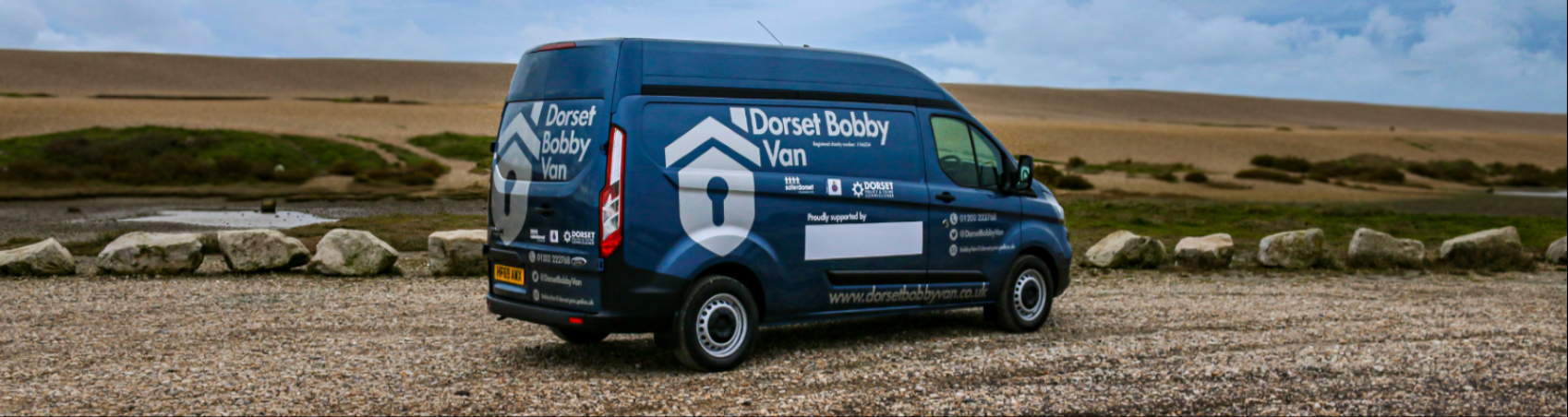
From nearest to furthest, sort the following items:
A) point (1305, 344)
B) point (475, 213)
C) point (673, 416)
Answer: point (673, 416)
point (1305, 344)
point (475, 213)

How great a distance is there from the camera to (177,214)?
26.0 m

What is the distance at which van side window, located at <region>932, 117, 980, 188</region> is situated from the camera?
974 cm

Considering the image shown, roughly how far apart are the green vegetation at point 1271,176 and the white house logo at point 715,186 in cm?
4183

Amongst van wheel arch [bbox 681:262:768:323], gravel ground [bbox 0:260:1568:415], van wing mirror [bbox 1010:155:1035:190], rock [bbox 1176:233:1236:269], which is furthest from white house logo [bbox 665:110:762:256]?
rock [bbox 1176:233:1236:269]

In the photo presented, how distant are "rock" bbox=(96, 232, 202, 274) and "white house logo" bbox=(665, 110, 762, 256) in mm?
9183

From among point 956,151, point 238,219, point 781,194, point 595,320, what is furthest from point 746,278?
point 238,219

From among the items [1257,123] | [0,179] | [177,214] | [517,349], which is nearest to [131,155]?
[0,179]

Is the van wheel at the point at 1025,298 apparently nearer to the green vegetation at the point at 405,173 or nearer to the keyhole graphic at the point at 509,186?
the keyhole graphic at the point at 509,186

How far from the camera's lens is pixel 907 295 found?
9.52 meters

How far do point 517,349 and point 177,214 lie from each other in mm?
20637

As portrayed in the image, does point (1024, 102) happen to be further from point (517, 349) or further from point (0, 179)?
point (517, 349)

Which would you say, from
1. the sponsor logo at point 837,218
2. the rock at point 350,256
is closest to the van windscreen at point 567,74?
the sponsor logo at point 837,218

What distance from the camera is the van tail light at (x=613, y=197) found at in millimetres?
7668

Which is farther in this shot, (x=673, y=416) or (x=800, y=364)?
(x=800, y=364)
